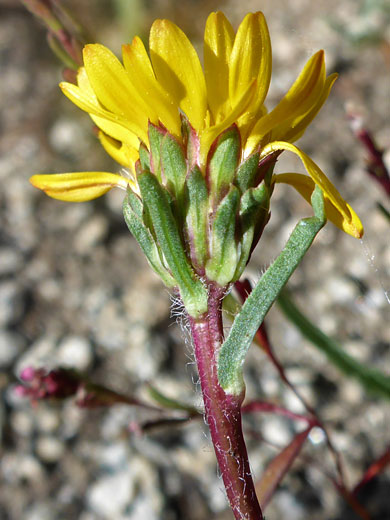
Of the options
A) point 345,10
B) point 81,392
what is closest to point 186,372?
point 81,392

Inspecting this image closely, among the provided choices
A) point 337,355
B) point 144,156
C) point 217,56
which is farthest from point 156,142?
point 337,355

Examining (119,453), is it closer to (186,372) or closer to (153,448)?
(153,448)

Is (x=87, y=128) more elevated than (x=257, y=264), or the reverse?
(x=87, y=128)

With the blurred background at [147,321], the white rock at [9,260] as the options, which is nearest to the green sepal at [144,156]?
the blurred background at [147,321]

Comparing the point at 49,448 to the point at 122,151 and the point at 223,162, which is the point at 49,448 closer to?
the point at 122,151

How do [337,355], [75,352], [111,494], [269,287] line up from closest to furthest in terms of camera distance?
[269,287] → [337,355] → [111,494] → [75,352]

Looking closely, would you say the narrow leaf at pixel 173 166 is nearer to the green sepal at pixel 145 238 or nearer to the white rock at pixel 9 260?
the green sepal at pixel 145 238
